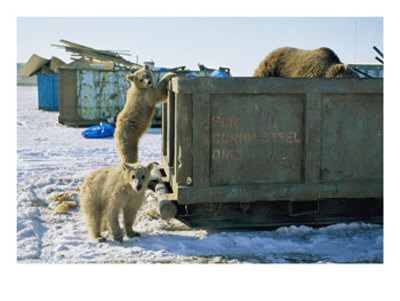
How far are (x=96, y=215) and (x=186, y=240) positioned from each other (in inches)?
42.3

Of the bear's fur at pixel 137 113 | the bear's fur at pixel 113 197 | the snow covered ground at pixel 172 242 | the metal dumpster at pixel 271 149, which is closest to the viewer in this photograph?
the snow covered ground at pixel 172 242

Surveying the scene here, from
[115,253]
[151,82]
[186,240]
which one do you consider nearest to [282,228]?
[186,240]

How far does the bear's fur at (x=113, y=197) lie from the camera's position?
4875mm

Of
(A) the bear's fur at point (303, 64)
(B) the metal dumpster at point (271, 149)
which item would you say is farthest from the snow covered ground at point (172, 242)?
(A) the bear's fur at point (303, 64)

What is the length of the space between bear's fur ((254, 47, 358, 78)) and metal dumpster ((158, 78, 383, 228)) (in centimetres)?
181

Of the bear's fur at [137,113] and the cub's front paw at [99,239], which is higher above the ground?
the bear's fur at [137,113]

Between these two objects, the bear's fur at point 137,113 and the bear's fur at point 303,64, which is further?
the bear's fur at point 303,64

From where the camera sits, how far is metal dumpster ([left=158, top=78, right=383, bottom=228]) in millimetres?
4711

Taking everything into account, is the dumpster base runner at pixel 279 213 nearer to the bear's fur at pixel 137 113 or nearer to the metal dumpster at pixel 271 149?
the metal dumpster at pixel 271 149

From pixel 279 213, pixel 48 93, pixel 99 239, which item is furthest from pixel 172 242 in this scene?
pixel 48 93

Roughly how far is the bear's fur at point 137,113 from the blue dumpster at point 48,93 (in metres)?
16.1

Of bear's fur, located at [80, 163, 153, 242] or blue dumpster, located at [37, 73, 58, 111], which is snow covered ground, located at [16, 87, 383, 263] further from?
blue dumpster, located at [37, 73, 58, 111]

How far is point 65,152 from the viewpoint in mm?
10430

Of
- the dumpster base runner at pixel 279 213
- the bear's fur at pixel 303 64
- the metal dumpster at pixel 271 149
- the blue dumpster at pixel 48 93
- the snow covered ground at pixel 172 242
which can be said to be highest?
the blue dumpster at pixel 48 93
